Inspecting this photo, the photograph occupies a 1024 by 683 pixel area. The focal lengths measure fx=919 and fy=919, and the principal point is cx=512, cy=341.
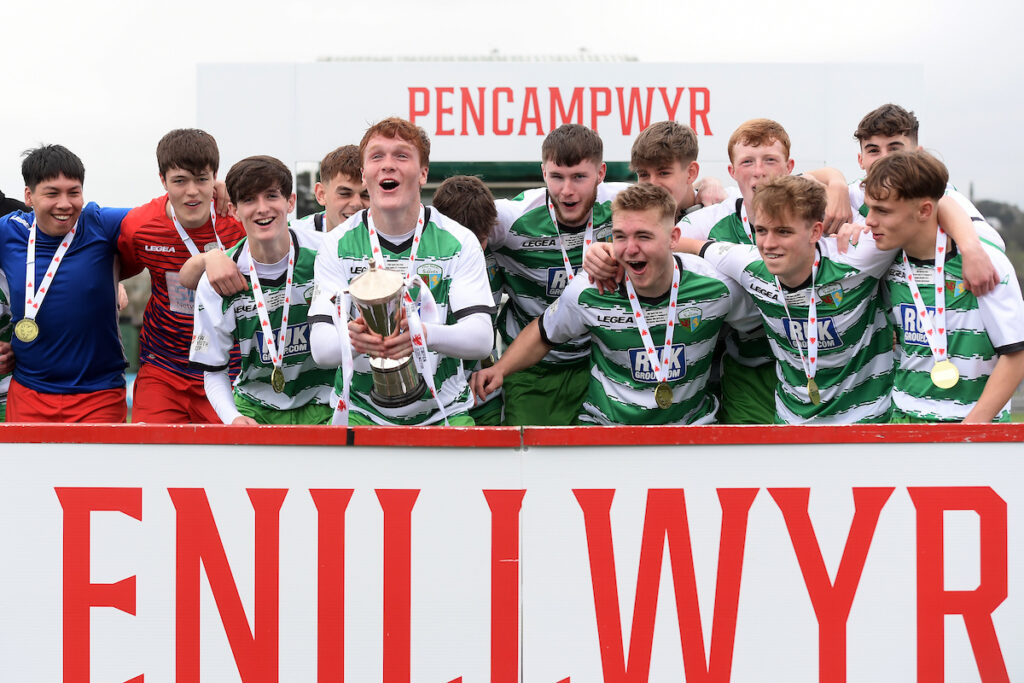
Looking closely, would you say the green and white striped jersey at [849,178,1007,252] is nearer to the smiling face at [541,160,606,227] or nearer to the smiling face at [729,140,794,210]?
the smiling face at [729,140,794,210]

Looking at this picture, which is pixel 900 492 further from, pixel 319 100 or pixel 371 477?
pixel 319 100

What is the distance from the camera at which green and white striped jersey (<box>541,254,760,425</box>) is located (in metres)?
4.16

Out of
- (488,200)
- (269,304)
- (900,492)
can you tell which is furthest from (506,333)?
(900,492)

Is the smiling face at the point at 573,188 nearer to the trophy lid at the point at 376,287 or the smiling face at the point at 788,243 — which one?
the smiling face at the point at 788,243

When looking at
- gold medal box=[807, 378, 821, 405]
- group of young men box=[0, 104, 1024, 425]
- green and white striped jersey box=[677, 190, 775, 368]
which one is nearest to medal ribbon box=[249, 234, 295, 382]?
group of young men box=[0, 104, 1024, 425]

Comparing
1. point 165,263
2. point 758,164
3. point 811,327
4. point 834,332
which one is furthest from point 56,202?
→ point 834,332

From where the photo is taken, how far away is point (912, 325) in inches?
151

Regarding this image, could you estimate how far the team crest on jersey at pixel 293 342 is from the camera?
14.1 ft

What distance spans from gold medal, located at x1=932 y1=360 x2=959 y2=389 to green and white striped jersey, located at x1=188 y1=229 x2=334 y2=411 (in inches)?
106

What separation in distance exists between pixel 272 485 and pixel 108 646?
2.43ft

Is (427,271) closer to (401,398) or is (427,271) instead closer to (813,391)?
(401,398)

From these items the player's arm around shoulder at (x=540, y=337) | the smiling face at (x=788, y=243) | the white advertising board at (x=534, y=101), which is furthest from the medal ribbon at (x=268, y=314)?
the white advertising board at (x=534, y=101)

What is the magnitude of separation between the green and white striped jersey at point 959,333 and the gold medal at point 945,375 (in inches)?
6.4

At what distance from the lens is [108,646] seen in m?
2.96
